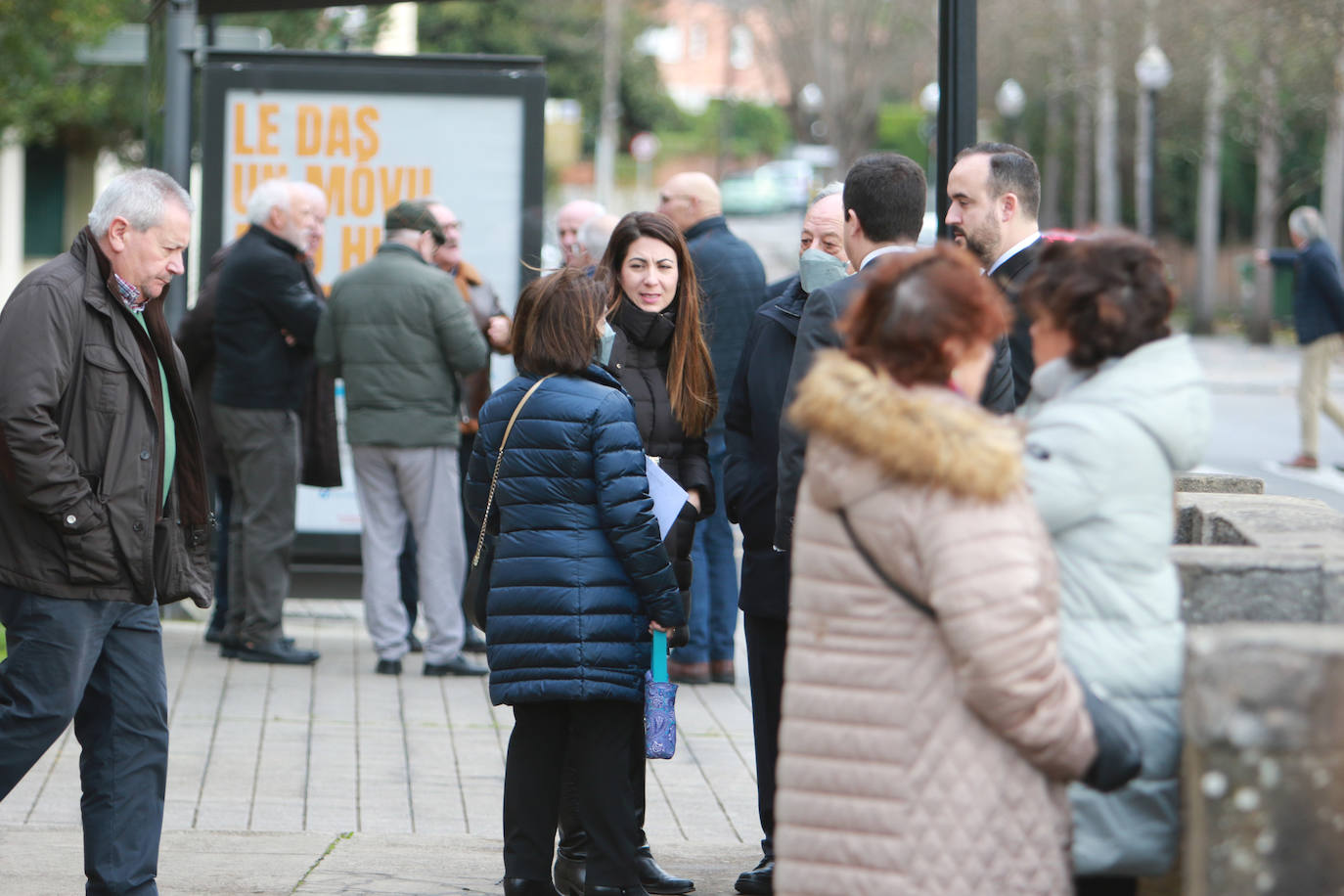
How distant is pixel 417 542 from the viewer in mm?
7859

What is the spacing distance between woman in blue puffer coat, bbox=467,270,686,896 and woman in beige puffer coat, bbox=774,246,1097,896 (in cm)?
149

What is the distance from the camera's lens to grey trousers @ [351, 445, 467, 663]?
7.75 meters

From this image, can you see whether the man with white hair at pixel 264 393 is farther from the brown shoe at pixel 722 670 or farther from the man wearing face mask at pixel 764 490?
the man wearing face mask at pixel 764 490

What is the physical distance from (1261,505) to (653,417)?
1.88 metres

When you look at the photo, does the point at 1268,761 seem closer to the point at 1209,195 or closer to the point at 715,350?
the point at 715,350

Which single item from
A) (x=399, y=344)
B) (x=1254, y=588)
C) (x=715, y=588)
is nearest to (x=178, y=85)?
(x=399, y=344)

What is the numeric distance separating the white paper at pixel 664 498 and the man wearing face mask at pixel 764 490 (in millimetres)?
246

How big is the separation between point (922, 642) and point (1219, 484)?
7.86 feet

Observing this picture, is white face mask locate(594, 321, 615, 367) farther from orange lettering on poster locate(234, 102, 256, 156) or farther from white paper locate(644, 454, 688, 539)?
orange lettering on poster locate(234, 102, 256, 156)

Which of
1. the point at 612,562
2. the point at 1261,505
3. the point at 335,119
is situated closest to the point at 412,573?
the point at 335,119

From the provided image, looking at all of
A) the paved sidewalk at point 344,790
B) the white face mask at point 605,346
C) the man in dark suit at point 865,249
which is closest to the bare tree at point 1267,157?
the paved sidewalk at point 344,790

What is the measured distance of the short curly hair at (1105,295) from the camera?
3.17m

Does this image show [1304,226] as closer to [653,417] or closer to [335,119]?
[335,119]

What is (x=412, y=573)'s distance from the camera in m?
8.59
